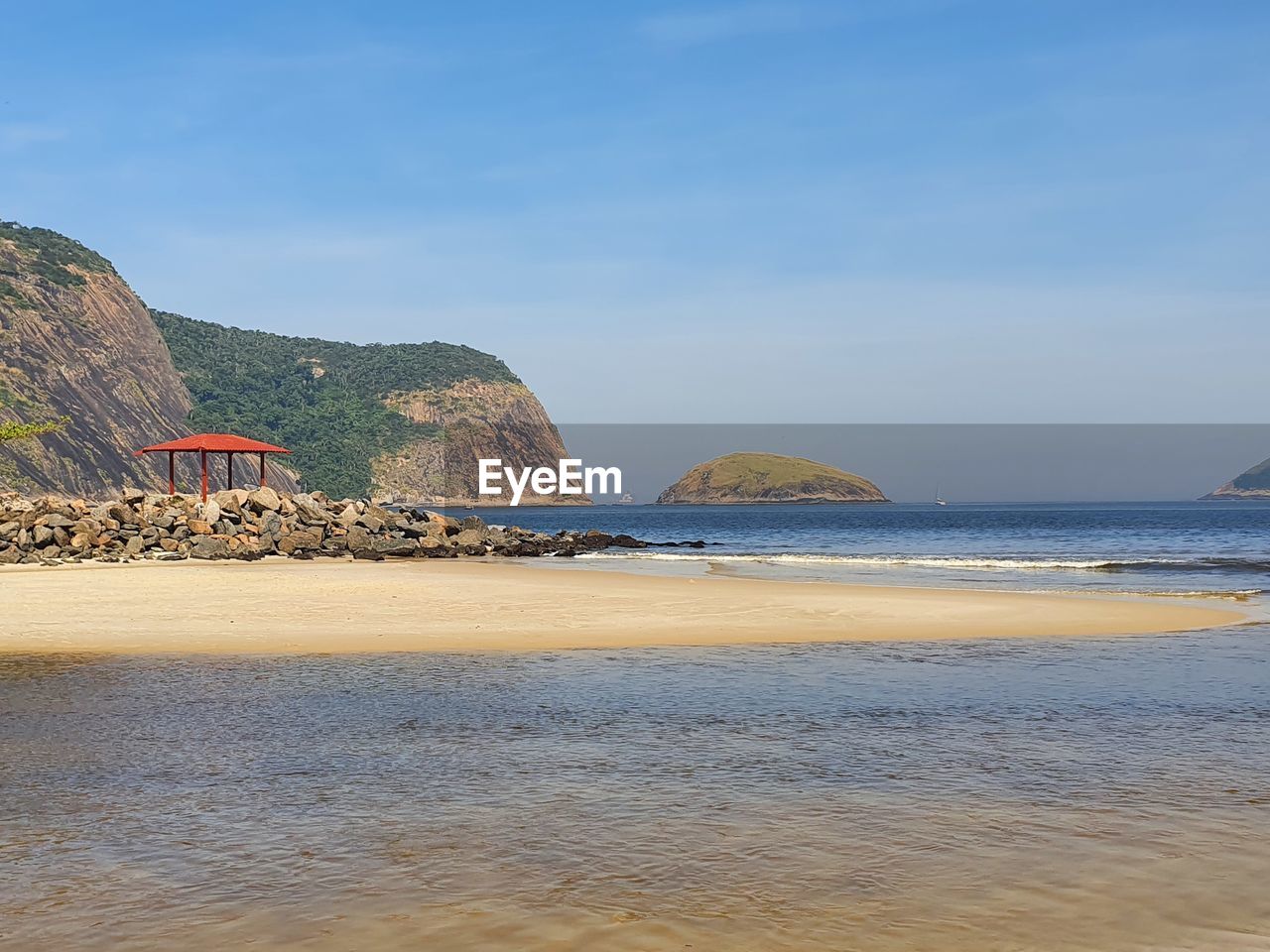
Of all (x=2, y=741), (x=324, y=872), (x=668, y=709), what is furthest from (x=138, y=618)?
(x=324, y=872)

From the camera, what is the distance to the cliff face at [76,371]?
94.1 metres

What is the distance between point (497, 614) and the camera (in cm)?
2139

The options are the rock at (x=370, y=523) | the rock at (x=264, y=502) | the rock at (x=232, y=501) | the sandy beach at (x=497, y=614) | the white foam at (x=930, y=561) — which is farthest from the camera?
the rock at (x=370, y=523)

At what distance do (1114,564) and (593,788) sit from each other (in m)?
39.7

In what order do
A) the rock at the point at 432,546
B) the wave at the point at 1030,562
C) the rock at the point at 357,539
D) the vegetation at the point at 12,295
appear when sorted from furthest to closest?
1. the vegetation at the point at 12,295
2. the rock at the point at 432,546
3. the rock at the point at 357,539
4. the wave at the point at 1030,562

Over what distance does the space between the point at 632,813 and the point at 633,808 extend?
0.13 meters

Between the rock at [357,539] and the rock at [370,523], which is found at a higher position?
the rock at [370,523]

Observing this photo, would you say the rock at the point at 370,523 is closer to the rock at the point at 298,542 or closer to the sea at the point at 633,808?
the rock at the point at 298,542

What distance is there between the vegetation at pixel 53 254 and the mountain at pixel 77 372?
0.14m

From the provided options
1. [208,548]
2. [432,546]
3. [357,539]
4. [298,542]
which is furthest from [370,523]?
[208,548]

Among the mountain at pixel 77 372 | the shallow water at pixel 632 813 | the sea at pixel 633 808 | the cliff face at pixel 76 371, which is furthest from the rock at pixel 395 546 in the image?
the mountain at pixel 77 372

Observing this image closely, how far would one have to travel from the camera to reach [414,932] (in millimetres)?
5195

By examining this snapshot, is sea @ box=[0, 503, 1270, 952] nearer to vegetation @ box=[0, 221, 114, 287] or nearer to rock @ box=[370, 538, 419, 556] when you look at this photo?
rock @ box=[370, 538, 419, 556]

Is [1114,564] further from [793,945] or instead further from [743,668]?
[793,945]
